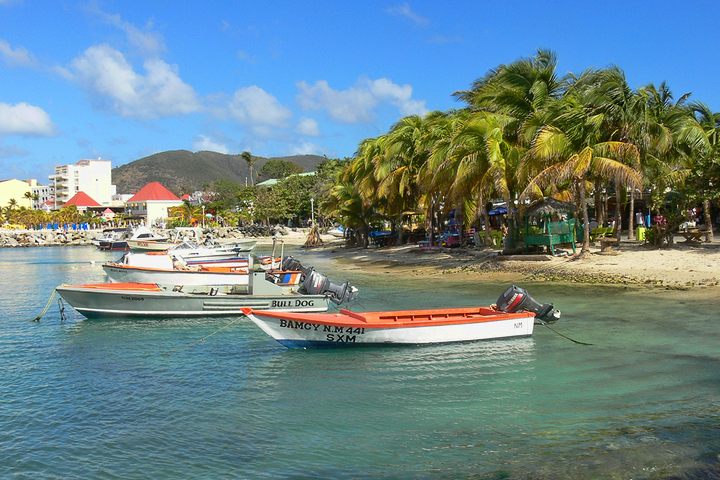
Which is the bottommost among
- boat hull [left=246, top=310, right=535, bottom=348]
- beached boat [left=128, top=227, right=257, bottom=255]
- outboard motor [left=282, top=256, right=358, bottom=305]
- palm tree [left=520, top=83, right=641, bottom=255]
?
boat hull [left=246, top=310, right=535, bottom=348]

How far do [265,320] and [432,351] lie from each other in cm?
387

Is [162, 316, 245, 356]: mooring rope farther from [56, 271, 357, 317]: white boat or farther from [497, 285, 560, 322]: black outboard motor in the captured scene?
[497, 285, 560, 322]: black outboard motor

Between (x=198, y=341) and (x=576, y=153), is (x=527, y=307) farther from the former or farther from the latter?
(x=576, y=153)

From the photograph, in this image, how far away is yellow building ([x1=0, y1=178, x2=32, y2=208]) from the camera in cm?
15350

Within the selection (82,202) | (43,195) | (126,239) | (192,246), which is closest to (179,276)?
(192,246)

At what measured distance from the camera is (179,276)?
2616 cm

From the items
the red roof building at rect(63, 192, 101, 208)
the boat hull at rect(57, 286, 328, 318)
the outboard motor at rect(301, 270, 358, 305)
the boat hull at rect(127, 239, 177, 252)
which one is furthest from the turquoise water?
the red roof building at rect(63, 192, 101, 208)

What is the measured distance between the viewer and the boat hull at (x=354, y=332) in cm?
1468

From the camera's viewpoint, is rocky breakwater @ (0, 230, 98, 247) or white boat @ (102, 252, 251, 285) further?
rocky breakwater @ (0, 230, 98, 247)

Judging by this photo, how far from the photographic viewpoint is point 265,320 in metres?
14.7

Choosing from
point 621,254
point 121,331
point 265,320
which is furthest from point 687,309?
point 121,331

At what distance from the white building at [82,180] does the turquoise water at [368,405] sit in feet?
495

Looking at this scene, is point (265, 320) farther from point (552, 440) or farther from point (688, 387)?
point (688, 387)

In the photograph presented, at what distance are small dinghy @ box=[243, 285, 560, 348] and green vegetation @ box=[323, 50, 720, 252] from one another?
1384 centimetres
